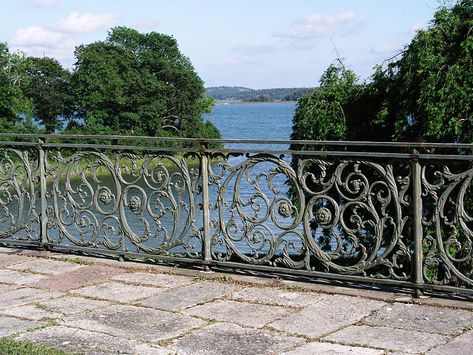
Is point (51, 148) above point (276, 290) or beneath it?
above

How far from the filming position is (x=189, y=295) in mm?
5590

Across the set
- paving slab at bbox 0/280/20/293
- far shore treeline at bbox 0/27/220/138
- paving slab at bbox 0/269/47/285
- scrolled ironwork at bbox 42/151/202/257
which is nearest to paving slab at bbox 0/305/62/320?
paving slab at bbox 0/280/20/293

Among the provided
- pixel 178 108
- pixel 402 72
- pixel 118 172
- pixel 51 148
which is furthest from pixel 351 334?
pixel 178 108

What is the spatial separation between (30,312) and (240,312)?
1.52m

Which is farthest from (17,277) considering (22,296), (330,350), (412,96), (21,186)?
(412,96)

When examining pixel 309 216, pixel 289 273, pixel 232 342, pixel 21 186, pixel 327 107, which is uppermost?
pixel 327 107

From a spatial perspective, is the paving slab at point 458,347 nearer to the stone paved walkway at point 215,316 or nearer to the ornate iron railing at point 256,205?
the stone paved walkway at point 215,316

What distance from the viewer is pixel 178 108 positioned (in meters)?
59.1

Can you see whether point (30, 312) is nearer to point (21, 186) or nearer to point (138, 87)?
point (21, 186)

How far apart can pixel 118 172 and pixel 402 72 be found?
5196 mm

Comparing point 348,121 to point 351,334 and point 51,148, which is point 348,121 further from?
point 351,334

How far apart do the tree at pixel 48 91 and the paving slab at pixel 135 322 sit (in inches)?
2044

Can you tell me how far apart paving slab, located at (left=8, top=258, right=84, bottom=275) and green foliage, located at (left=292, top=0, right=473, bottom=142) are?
5.23m

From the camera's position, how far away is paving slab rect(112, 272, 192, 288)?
5977mm
